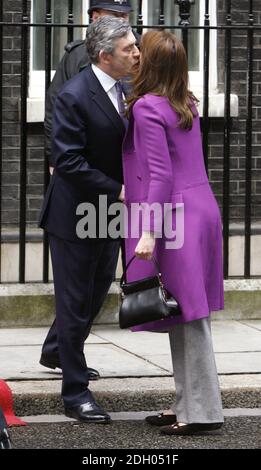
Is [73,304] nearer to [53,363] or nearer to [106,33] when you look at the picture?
[53,363]

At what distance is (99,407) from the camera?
6711 millimetres

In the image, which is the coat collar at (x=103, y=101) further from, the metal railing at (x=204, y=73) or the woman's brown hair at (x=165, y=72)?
the metal railing at (x=204, y=73)

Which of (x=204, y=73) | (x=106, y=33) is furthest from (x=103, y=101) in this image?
(x=204, y=73)

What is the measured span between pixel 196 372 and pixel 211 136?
4.57 metres

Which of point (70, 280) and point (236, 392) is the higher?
point (70, 280)

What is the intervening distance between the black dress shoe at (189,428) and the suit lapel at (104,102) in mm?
1385

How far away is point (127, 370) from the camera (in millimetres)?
7469

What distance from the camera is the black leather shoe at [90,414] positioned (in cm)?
663

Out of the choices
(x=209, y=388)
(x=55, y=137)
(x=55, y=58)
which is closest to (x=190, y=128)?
(x=55, y=137)

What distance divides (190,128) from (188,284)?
69 cm
